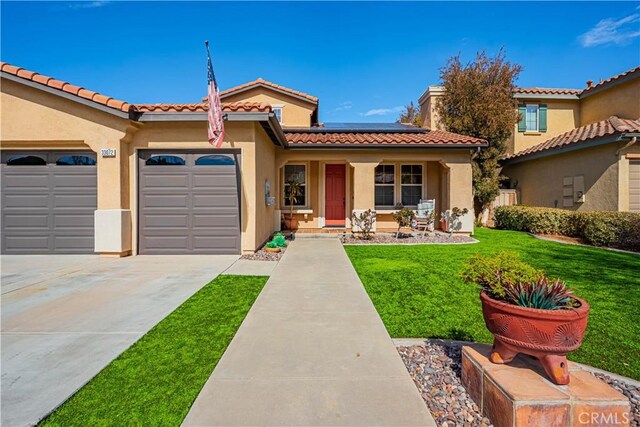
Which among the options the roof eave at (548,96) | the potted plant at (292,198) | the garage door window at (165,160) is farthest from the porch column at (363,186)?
the roof eave at (548,96)

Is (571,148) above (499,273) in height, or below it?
above

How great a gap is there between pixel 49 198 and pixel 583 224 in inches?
650

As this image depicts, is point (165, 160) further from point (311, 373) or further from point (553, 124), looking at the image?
point (553, 124)

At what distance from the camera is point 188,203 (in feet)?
28.6

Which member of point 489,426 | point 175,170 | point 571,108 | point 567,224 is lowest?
point 489,426

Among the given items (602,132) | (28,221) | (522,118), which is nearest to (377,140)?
(602,132)

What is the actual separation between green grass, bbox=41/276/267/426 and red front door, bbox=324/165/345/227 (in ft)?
30.5

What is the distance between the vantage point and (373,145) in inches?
449

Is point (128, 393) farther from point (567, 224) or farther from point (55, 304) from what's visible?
point (567, 224)

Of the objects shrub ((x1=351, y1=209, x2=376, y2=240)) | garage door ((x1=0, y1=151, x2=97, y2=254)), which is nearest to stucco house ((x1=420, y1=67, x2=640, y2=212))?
shrub ((x1=351, y1=209, x2=376, y2=240))

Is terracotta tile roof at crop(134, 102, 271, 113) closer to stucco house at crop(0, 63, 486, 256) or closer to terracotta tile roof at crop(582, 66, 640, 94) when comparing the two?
stucco house at crop(0, 63, 486, 256)

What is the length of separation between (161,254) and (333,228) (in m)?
6.77

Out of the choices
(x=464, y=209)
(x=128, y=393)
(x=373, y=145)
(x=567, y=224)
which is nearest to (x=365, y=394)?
(x=128, y=393)

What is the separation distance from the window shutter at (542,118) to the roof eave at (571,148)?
2667 mm
